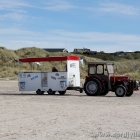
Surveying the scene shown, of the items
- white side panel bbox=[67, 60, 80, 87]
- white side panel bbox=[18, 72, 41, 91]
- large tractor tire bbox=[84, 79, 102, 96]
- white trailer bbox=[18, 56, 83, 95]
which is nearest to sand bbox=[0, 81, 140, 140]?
large tractor tire bbox=[84, 79, 102, 96]

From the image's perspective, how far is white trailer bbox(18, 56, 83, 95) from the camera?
2672 centimetres

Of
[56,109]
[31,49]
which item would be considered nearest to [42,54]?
[31,49]

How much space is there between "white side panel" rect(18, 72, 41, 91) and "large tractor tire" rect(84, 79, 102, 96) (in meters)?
3.22

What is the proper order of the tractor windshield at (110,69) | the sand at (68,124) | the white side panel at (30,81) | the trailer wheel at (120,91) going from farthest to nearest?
the white side panel at (30,81) → the tractor windshield at (110,69) → the trailer wheel at (120,91) → the sand at (68,124)

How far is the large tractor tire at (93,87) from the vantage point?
25328 millimetres

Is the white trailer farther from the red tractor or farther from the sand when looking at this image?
the sand

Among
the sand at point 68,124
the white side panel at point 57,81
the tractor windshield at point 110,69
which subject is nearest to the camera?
the sand at point 68,124

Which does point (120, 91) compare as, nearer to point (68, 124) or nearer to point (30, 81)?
point (30, 81)

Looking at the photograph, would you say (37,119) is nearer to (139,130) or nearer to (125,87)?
(139,130)

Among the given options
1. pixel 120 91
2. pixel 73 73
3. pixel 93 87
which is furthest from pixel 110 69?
pixel 73 73

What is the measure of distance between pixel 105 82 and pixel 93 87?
0.73 metres

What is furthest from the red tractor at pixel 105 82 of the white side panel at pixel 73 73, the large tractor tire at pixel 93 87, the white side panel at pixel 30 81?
the white side panel at pixel 30 81

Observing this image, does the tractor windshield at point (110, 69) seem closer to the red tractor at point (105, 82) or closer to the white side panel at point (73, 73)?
the red tractor at point (105, 82)

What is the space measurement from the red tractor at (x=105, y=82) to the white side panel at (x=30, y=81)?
10.6 feet
